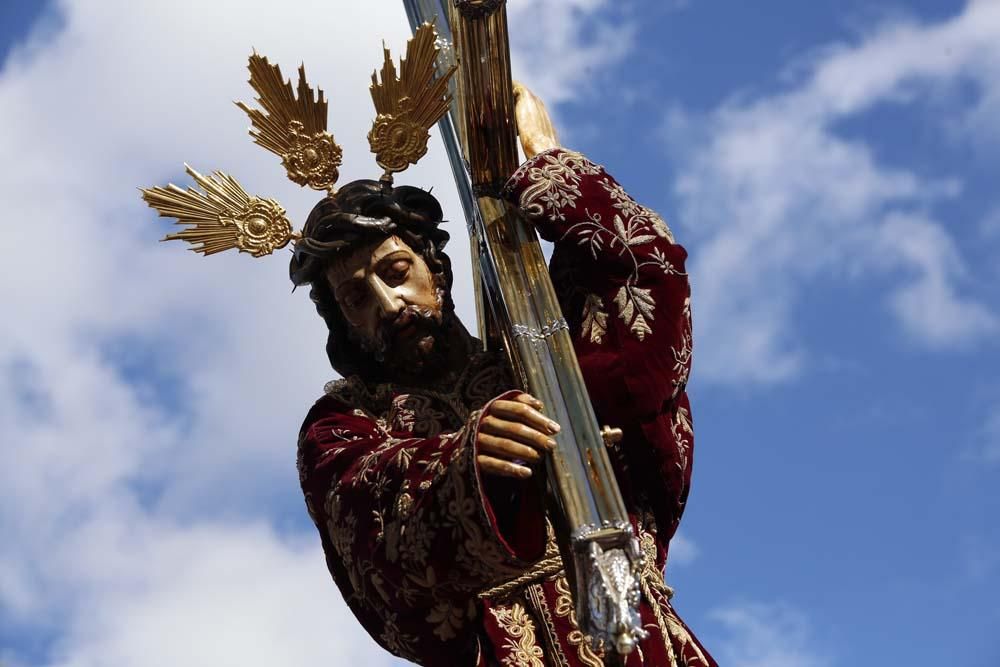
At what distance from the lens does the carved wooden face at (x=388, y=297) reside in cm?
570

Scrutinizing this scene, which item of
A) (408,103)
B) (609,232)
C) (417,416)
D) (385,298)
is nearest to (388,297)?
(385,298)

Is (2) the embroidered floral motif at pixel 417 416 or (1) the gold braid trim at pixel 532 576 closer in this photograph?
(1) the gold braid trim at pixel 532 576

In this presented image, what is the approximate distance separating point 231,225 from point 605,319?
1.32 meters

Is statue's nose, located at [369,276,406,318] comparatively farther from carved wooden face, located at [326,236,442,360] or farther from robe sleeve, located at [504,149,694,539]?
robe sleeve, located at [504,149,694,539]

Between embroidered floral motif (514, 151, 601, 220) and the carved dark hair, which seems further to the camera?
the carved dark hair

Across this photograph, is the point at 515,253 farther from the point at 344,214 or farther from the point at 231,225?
the point at 231,225

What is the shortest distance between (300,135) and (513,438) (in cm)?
166

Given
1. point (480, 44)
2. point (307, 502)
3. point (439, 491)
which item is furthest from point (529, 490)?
point (480, 44)

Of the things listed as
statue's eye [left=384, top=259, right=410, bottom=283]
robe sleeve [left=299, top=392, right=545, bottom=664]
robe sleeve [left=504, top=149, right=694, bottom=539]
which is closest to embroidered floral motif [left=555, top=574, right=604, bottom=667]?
robe sleeve [left=299, top=392, right=545, bottom=664]

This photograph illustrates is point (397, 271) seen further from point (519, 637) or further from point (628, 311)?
point (519, 637)

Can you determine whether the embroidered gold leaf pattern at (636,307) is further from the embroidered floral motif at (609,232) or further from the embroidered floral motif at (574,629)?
the embroidered floral motif at (574,629)

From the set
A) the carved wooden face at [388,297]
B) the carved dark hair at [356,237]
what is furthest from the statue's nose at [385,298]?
the carved dark hair at [356,237]

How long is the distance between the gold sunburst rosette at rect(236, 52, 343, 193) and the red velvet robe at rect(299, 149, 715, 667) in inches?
30.8

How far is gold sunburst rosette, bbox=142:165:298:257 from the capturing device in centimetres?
586
